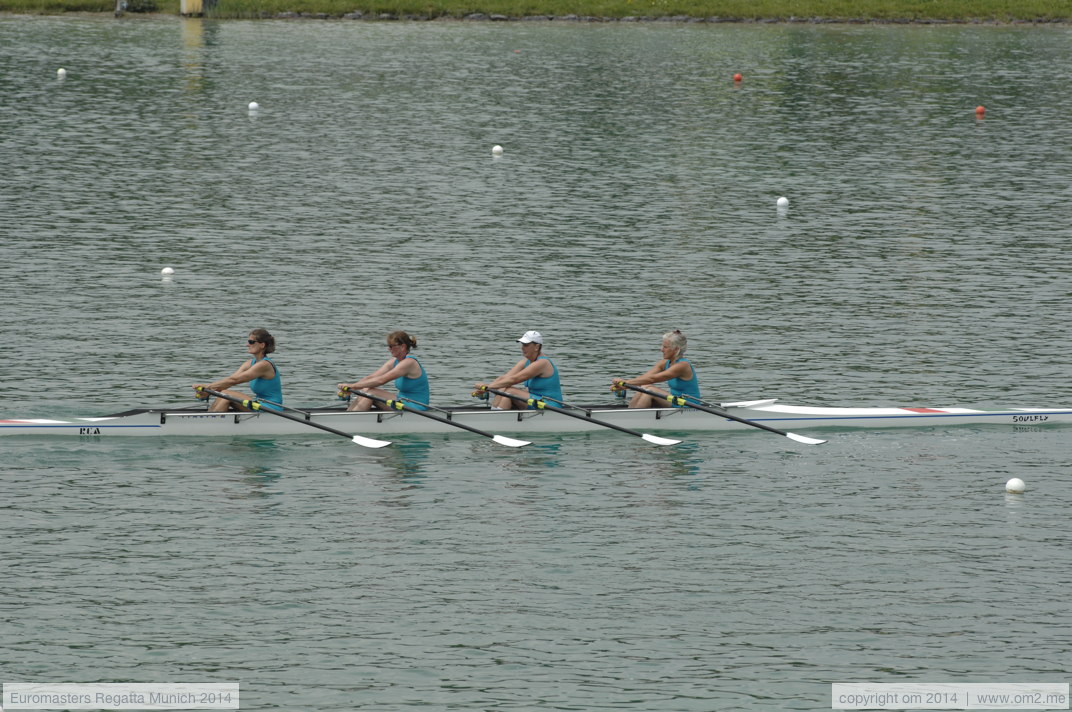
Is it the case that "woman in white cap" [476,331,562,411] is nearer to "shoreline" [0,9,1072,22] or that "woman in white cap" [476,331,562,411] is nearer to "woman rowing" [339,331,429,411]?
"woman rowing" [339,331,429,411]

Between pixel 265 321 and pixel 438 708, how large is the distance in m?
18.0

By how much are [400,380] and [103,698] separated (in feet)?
33.0

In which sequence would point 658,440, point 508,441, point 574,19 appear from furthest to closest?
point 574,19 → point 658,440 → point 508,441

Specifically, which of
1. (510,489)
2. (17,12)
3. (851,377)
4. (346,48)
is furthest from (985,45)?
(510,489)

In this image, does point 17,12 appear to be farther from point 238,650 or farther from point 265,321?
point 238,650

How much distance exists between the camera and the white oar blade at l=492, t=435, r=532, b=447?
25641 mm

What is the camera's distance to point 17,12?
92.8 metres

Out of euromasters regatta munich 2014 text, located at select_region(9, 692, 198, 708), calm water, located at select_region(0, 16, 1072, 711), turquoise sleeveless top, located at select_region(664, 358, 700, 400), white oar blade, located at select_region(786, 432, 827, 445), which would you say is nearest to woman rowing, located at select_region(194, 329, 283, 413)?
calm water, located at select_region(0, 16, 1072, 711)

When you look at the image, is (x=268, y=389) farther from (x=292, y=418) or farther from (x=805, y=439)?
(x=805, y=439)

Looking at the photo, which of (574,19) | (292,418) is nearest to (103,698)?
(292,418)

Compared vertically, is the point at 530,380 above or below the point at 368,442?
above

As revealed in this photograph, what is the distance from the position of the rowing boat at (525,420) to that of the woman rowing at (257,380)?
24 centimetres

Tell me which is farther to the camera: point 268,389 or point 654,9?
point 654,9

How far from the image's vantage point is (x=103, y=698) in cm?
1703
